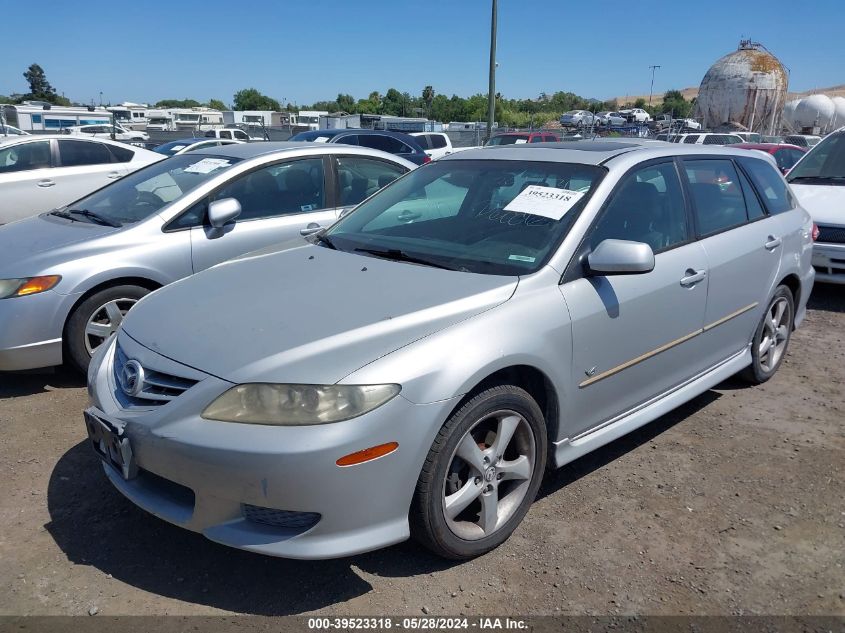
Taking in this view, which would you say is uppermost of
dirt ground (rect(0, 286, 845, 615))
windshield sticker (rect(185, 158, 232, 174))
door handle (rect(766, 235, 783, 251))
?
windshield sticker (rect(185, 158, 232, 174))

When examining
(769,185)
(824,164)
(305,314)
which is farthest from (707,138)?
(305,314)

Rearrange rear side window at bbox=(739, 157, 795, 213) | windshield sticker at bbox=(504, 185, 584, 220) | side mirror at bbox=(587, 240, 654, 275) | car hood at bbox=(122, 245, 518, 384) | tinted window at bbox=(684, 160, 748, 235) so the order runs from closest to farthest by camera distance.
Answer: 1. car hood at bbox=(122, 245, 518, 384)
2. side mirror at bbox=(587, 240, 654, 275)
3. windshield sticker at bbox=(504, 185, 584, 220)
4. tinted window at bbox=(684, 160, 748, 235)
5. rear side window at bbox=(739, 157, 795, 213)

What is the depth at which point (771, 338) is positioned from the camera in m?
4.79

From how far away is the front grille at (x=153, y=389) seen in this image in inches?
101

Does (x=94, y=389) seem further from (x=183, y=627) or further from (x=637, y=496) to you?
(x=637, y=496)

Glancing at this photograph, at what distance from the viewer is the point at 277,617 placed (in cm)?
250

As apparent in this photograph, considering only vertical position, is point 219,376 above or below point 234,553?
above

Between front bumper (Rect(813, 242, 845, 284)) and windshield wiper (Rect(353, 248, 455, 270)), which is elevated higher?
windshield wiper (Rect(353, 248, 455, 270))

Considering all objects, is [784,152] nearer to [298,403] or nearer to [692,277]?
[692,277]

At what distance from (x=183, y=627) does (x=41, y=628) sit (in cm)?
50

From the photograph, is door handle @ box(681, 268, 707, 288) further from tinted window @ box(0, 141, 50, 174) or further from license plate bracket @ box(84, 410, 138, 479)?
tinted window @ box(0, 141, 50, 174)

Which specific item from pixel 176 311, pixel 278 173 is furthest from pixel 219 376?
pixel 278 173

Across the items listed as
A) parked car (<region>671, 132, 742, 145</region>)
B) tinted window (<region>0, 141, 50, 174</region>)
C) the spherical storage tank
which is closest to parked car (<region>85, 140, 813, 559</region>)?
tinted window (<region>0, 141, 50, 174</region>)

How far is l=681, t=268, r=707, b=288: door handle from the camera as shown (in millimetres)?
3584
